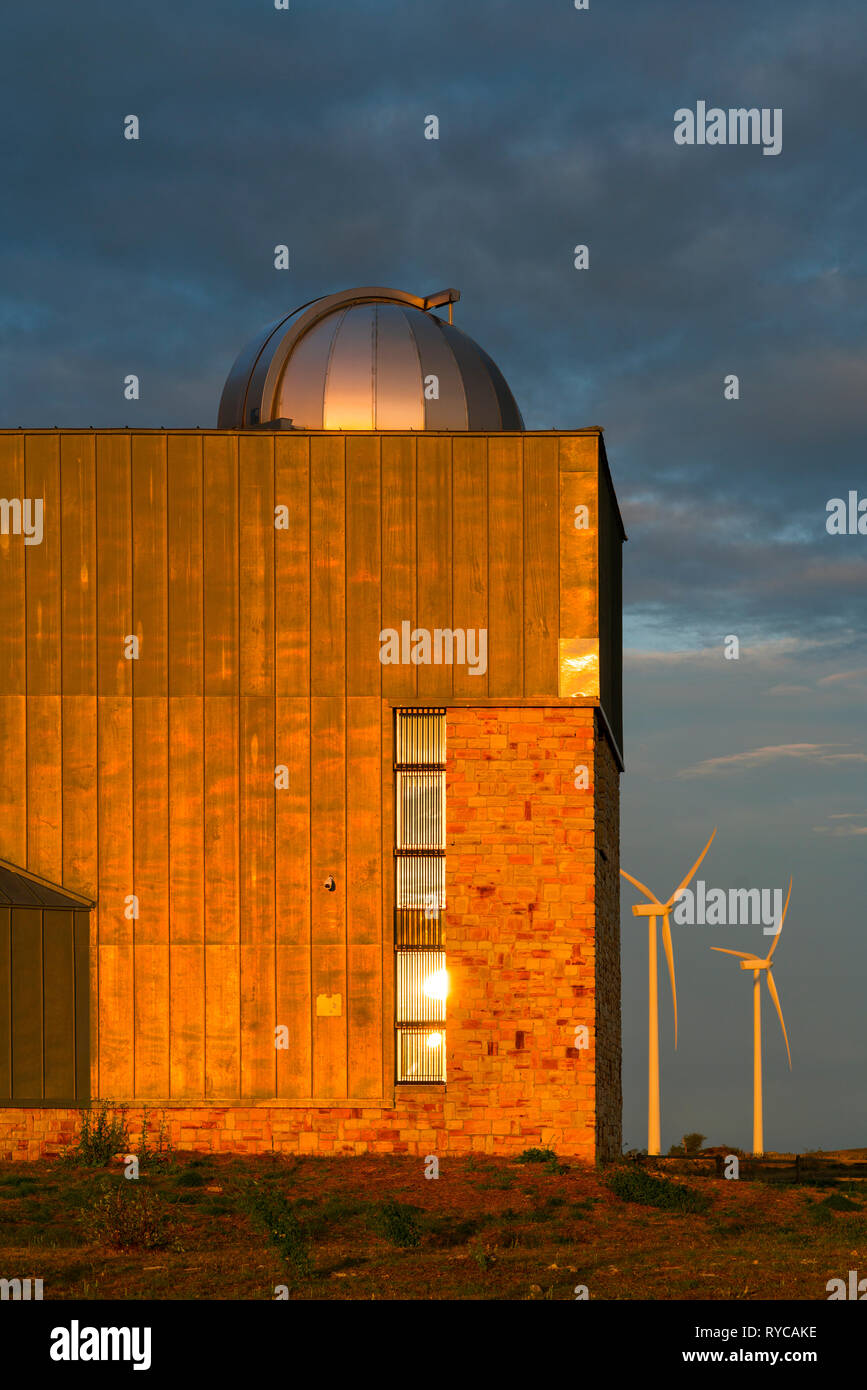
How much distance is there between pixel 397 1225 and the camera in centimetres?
2134

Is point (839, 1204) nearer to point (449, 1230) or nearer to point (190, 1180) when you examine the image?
point (449, 1230)

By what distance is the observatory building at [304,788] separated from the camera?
28.3 meters

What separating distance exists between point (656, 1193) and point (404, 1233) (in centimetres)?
577

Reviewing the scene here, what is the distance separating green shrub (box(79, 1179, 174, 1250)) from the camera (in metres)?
20.8

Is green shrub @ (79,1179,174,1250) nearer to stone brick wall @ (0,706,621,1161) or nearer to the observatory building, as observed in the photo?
stone brick wall @ (0,706,621,1161)

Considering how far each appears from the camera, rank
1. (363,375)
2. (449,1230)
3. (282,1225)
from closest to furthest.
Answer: (282,1225) < (449,1230) < (363,375)

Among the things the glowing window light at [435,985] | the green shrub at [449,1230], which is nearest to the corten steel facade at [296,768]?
the glowing window light at [435,985]

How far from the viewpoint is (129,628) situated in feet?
96.8

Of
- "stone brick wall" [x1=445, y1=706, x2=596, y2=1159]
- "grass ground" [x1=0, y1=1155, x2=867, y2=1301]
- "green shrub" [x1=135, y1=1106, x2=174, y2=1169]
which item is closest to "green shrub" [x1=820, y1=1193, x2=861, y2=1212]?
"grass ground" [x1=0, y1=1155, x2=867, y2=1301]

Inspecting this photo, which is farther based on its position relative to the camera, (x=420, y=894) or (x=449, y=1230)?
(x=420, y=894)

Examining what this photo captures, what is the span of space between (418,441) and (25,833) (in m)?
10.7

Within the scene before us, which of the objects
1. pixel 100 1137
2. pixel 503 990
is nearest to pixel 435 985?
pixel 503 990

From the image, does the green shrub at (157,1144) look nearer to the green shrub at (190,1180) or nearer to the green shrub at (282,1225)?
the green shrub at (190,1180)
